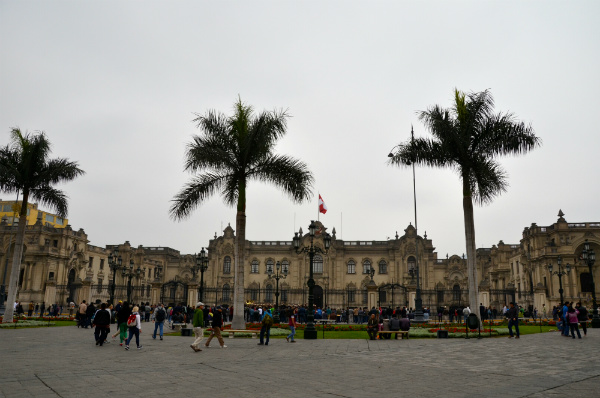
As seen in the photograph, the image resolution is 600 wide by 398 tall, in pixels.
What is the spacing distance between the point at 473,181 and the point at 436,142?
8.20 feet

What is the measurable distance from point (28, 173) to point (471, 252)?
22.7 meters

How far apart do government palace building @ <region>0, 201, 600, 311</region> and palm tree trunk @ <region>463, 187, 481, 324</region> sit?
30.8m

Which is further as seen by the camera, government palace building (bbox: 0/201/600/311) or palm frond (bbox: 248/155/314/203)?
government palace building (bbox: 0/201/600/311)

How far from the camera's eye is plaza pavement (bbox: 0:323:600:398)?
7539 millimetres

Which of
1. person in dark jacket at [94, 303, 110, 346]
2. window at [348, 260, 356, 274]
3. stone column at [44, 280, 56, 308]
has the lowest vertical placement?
person in dark jacket at [94, 303, 110, 346]

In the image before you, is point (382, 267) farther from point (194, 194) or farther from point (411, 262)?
point (194, 194)

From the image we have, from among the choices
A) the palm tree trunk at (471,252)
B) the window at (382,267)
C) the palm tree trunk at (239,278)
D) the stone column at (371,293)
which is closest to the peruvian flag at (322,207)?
the stone column at (371,293)

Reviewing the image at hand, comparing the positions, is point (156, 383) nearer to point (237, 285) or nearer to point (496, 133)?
point (237, 285)

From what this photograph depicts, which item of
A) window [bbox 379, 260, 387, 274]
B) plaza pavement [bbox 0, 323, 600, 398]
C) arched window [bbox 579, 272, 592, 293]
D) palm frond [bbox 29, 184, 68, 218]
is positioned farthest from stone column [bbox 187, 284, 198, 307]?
arched window [bbox 579, 272, 592, 293]

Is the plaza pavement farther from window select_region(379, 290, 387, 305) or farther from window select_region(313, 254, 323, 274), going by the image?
window select_region(313, 254, 323, 274)

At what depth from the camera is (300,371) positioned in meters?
9.83

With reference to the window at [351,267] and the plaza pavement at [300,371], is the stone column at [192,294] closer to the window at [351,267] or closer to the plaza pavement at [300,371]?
the plaza pavement at [300,371]

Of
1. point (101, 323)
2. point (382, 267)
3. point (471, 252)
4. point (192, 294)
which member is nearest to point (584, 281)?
point (382, 267)

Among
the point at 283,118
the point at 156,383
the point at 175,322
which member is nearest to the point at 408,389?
the point at 156,383
